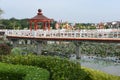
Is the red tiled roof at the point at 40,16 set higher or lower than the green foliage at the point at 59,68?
higher

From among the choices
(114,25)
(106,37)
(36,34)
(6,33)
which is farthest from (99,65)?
(114,25)

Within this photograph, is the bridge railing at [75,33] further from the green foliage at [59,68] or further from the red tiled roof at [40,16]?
the green foliage at [59,68]

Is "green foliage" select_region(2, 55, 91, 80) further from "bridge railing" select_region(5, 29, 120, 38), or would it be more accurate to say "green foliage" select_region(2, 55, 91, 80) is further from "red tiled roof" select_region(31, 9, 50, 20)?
"red tiled roof" select_region(31, 9, 50, 20)

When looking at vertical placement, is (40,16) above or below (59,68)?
above

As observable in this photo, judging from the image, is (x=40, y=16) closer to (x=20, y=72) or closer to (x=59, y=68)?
(x=59, y=68)

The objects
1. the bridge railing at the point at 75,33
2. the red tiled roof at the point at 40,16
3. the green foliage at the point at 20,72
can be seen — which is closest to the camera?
the green foliage at the point at 20,72

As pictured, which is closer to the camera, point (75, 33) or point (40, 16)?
point (75, 33)

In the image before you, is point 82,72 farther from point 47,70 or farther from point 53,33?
point 53,33

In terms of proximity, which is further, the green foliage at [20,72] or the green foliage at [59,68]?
the green foliage at [59,68]

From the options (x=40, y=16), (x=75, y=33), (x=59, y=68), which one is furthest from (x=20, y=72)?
(x=40, y=16)

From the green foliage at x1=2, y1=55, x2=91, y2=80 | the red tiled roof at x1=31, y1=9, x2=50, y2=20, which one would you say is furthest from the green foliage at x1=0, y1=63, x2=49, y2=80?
the red tiled roof at x1=31, y1=9, x2=50, y2=20

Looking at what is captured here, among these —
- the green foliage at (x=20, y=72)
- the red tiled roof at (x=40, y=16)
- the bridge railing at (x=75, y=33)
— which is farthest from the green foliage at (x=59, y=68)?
the red tiled roof at (x=40, y=16)

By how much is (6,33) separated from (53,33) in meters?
12.6

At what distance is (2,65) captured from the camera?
13.2 metres
